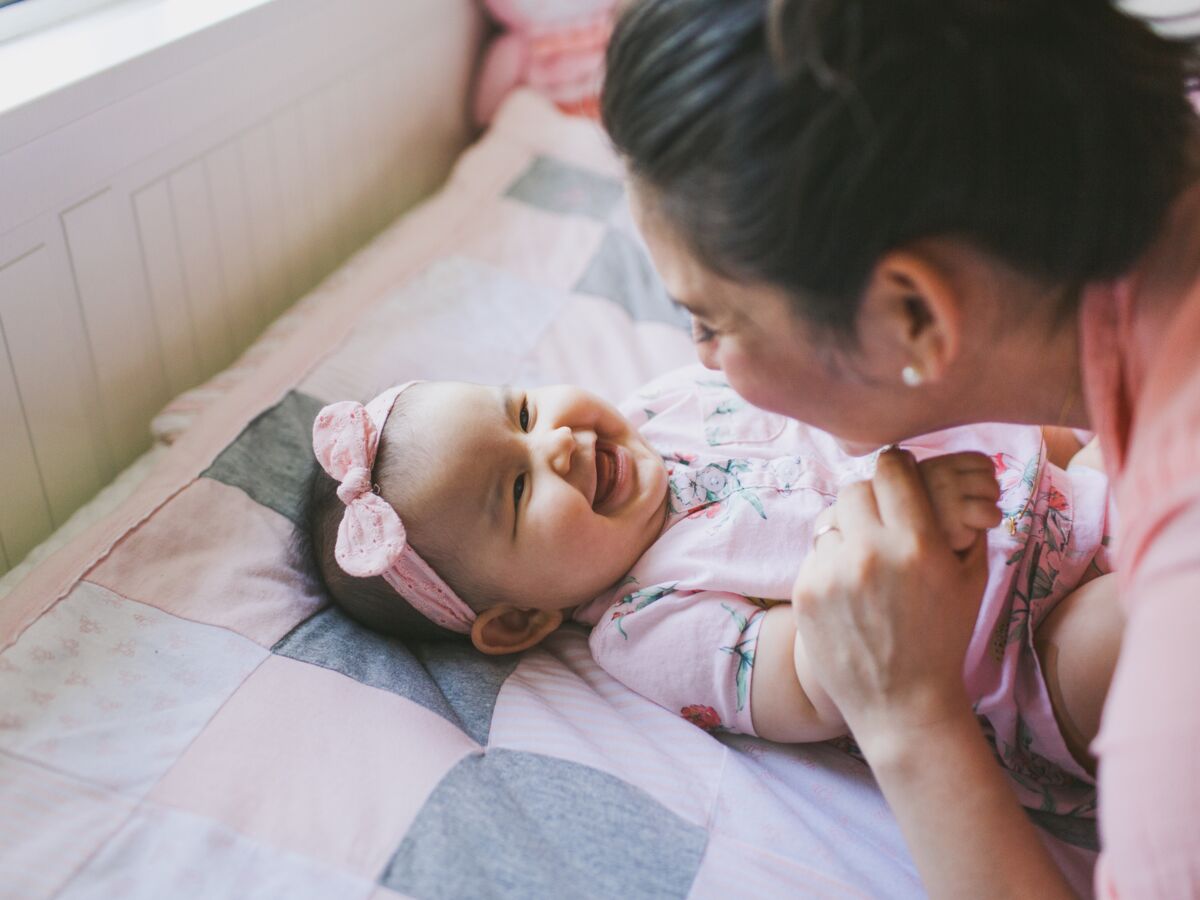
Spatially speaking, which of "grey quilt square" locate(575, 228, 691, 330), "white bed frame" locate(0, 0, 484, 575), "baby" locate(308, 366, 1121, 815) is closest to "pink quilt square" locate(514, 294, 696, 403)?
"grey quilt square" locate(575, 228, 691, 330)

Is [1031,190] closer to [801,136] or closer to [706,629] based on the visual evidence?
[801,136]

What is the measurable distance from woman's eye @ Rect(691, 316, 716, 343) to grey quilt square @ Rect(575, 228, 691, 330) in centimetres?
73

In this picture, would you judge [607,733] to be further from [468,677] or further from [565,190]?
[565,190]

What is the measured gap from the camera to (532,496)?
1.14 meters

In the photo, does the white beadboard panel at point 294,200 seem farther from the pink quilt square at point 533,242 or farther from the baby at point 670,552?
the baby at point 670,552

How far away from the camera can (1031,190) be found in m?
A: 0.66

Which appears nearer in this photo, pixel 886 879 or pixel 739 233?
pixel 739 233

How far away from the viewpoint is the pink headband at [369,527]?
107cm

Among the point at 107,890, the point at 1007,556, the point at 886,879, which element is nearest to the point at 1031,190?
the point at 1007,556

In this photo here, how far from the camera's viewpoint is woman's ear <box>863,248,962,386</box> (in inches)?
26.7

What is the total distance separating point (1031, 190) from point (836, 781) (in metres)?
0.61

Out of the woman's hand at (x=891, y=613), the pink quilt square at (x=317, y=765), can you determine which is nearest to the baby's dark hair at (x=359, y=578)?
the pink quilt square at (x=317, y=765)

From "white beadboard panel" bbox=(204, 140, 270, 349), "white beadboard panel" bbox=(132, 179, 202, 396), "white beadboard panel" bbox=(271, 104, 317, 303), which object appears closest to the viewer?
"white beadboard panel" bbox=(132, 179, 202, 396)

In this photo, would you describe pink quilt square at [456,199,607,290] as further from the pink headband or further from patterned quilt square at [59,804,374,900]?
patterned quilt square at [59,804,374,900]
